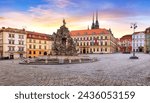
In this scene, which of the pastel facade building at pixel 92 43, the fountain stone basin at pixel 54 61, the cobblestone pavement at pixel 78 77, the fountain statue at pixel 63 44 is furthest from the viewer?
the fountain statue at pixel 63 44

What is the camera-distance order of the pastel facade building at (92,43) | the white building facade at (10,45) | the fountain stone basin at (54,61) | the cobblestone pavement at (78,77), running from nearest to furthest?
the cobblestone pavement at (78,77)
the fountain stone basin at (54,61)
the white building facade at (10,45)
the pastel facade building at (92,43)

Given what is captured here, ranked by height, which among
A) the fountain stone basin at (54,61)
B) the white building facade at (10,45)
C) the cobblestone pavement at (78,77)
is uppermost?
the white building facade at (10,45)

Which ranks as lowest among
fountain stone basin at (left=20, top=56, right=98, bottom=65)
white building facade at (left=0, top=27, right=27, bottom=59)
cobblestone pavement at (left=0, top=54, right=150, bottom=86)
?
cobblestone pavement at (left=0, top=54, right=150, bottom=86)

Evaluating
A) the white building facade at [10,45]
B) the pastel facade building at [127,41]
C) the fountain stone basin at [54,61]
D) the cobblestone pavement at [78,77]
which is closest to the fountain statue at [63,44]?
the fountain stone basin at [54,61]

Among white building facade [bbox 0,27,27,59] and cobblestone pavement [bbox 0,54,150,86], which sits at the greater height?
white building facade [bbox 0,27,27,59]

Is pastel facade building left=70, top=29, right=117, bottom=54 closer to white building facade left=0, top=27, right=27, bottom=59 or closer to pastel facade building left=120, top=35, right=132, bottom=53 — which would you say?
pastel facade building left=120, top=35, right=132, bottom=53

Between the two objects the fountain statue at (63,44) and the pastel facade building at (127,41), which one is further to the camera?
the fountain statue at (63,44)

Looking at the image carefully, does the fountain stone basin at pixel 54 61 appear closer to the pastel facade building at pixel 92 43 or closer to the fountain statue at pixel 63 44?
the pastel facade building at pixel 92 43

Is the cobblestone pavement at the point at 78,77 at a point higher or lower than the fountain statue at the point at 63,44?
lower

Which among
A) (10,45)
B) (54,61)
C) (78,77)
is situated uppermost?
(10,45)

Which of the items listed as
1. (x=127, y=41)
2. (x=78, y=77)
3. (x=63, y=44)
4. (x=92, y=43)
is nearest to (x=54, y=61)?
(x=63, y=44)

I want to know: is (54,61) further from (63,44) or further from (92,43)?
(92,43)

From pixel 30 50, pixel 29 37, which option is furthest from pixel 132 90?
pixel 29 37

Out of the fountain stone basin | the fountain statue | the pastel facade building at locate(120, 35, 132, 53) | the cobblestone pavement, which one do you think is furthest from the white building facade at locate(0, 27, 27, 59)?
the pastel facade building at locate(120, 35, 132, 53)
